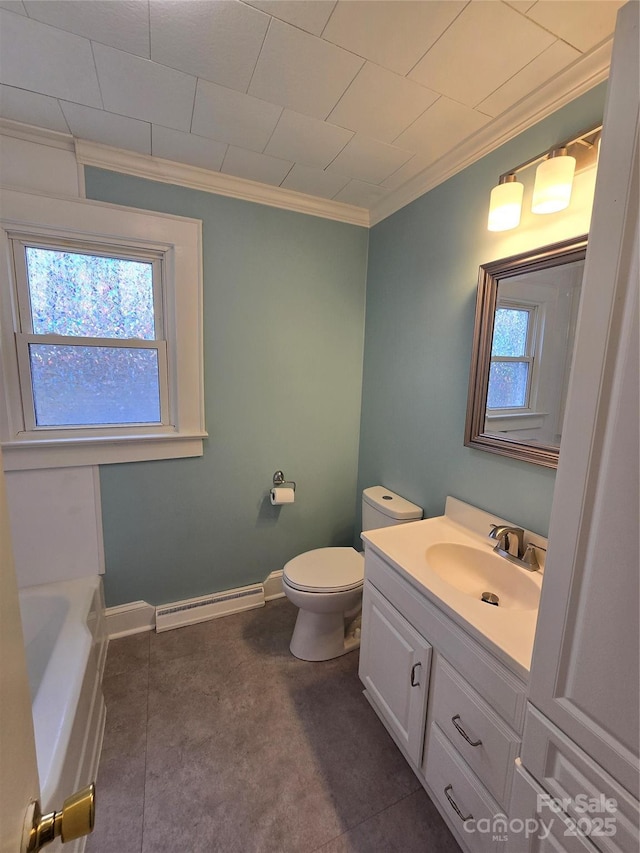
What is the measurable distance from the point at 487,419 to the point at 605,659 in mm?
1007

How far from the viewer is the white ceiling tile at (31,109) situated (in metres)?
1.32

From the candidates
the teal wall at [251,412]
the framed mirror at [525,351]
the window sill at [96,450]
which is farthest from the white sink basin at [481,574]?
the window sill at [96,450]

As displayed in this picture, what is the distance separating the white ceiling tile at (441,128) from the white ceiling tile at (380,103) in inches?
1.6

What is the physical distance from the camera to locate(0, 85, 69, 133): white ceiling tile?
1324mm

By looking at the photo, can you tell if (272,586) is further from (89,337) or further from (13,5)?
(13,5)

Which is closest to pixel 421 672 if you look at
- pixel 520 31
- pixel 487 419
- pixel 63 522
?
pixel 487 419

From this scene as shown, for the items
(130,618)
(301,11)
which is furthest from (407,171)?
(130,618)

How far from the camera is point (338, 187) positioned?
6.25 feet

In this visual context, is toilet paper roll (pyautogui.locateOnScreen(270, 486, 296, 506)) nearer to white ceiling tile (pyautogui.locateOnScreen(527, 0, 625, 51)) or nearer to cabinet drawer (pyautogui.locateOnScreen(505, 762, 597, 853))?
cabinet drawer (pyautogui.locateOnScreen(505, 762, 597, 853))

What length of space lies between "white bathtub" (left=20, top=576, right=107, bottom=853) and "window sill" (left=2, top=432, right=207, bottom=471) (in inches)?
23.3

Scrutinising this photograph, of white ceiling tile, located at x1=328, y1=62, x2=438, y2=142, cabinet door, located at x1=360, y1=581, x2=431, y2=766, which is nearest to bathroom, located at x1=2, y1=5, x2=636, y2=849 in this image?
white ceiling tile, located at x1=328, y1=62, x2=438, y2=142

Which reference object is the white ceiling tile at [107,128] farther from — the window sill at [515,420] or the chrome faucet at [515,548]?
the chrome faucet at [515,548]

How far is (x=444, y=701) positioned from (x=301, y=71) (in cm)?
200

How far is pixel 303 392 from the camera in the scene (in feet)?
7.29
